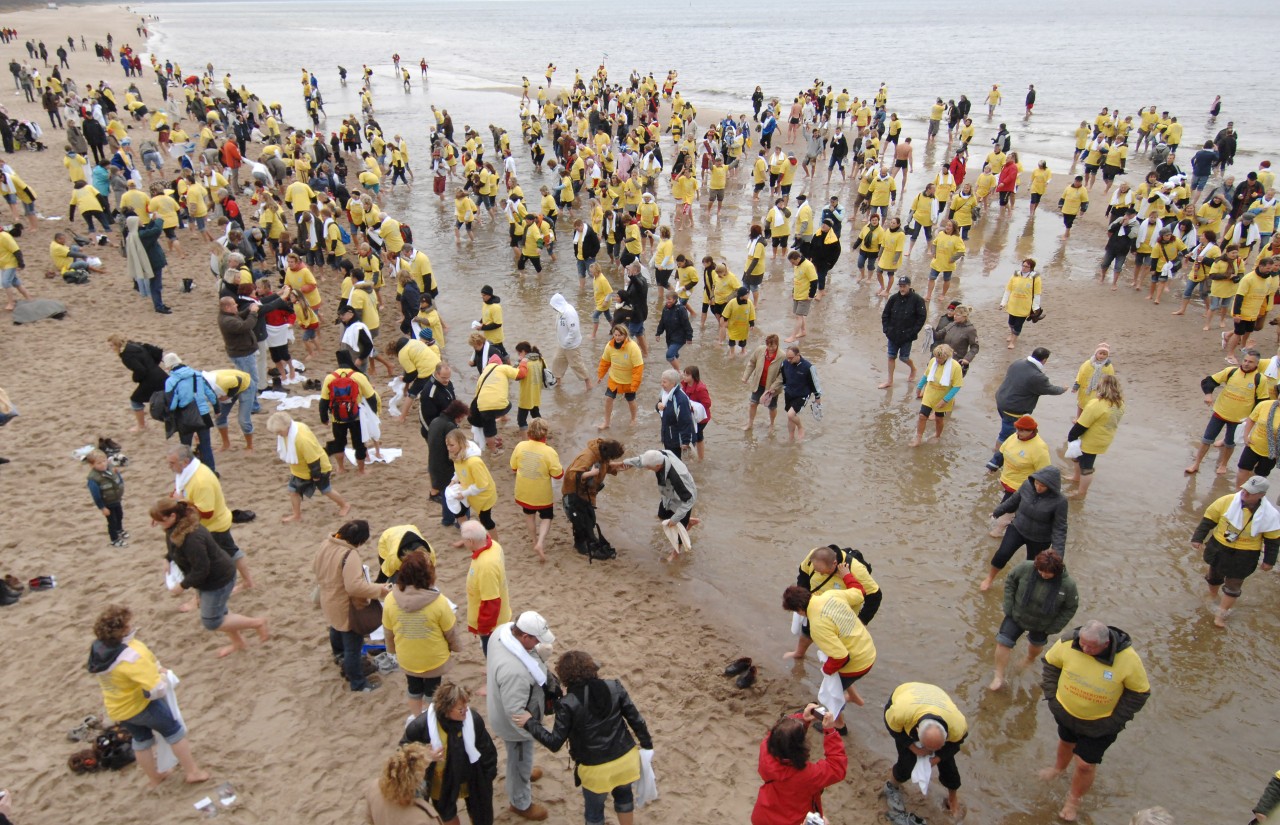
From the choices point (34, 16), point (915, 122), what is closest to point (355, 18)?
point (34, 16)

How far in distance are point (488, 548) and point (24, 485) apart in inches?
273

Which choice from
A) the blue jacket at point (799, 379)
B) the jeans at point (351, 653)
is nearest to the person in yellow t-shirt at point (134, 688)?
the jeans at point (351, 653)

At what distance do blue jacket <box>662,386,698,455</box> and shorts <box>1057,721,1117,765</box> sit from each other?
5.11m

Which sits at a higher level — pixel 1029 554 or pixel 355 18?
pixel 355 18

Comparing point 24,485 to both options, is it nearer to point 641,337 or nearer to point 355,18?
Answer: point 641,337

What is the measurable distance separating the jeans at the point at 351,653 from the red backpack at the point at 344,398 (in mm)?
3538

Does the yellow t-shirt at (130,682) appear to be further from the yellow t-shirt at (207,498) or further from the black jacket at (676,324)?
the black jacket at (676,324)

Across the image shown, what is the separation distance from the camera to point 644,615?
7.76 meters

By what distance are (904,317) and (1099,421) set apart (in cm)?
330

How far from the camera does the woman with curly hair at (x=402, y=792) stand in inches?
157

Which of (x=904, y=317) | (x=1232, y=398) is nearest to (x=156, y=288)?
(x=904, y=317)

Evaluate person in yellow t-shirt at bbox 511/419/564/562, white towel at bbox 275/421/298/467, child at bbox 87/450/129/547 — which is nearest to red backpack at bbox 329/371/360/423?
white towel at bbox 275/421/298/467

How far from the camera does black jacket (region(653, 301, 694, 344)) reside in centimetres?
1198

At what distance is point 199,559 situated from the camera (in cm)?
605
